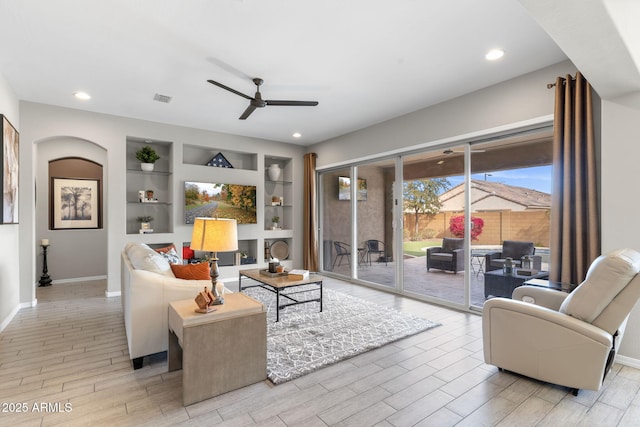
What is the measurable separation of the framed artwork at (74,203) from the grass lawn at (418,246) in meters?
5.88

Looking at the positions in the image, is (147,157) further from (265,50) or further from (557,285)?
(557,285)

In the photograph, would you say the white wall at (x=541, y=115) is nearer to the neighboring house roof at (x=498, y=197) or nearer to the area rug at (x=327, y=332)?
the neighboring house roof at (x=498, y=197)

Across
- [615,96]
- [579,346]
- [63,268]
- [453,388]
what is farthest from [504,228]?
[63,268]

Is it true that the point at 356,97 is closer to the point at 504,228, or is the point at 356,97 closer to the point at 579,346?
the point at 504,228

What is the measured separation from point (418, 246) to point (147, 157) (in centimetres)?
463

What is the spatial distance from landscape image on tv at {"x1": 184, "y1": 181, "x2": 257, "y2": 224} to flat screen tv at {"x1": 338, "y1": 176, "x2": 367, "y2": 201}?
172 centimetres

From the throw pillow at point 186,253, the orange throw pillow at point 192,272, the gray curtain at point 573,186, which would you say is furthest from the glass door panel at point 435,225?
the throw pillow at point 186,253

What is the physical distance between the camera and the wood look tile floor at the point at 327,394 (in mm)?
1958

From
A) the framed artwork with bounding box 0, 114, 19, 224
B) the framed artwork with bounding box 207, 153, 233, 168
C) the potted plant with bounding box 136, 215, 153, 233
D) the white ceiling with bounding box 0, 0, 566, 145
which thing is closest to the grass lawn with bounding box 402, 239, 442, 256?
the white ceiling with bounding box 0, 0, 566, 145

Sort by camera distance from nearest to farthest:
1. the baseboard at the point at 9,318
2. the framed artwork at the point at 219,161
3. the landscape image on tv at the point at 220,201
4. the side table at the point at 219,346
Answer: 1. the side table at the point at 219,346
2. the baseboard at the point at 9,318
3. the landscape image on tv at the point at 220,201
4. the framed artwork at the point at 219,161

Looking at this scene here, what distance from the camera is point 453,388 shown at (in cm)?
230

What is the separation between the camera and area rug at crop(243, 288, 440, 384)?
2.67 meters

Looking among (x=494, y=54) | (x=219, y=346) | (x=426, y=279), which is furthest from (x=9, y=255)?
(x=494, y=54)

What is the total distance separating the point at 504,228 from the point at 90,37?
15.5 feet
